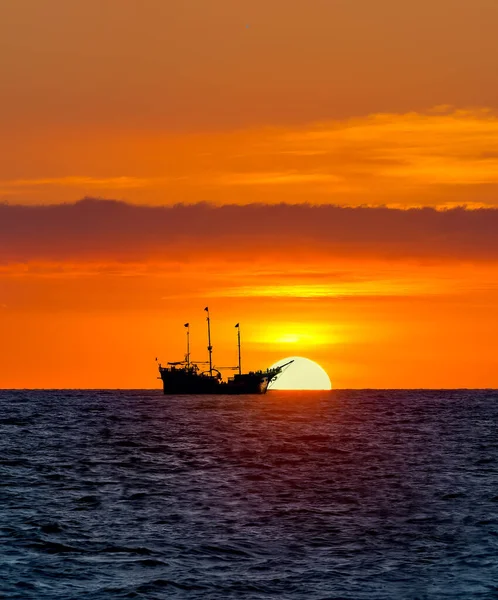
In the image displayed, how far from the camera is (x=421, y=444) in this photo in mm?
89125

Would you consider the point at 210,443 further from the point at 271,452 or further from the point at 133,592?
the point at 133,592

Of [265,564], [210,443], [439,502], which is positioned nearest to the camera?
[265,564]

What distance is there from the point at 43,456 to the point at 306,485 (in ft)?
78.5

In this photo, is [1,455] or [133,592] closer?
[133,592]

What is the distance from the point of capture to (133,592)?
2986 cm

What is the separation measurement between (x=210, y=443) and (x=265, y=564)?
179 ft

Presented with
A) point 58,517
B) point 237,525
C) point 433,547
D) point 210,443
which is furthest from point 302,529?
point 210,443

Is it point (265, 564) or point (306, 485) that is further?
point (306, 485)

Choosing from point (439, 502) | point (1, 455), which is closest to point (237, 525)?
point (439, 502)

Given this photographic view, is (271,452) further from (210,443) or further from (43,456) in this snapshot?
(43,456)

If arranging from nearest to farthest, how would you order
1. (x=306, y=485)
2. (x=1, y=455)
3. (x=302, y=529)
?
(x=302, y=529) < (x=306, y=485) < (x=1, y=455)

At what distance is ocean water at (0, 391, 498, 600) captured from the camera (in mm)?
31203

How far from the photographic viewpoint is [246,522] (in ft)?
140

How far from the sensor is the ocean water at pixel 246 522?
31.2m
